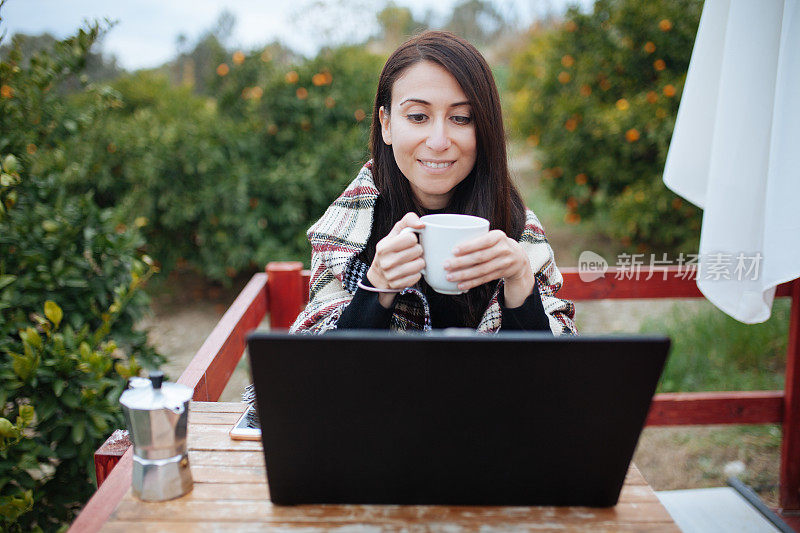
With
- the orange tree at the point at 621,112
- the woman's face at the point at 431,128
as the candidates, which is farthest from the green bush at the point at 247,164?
the woman's face at the point at 431,128

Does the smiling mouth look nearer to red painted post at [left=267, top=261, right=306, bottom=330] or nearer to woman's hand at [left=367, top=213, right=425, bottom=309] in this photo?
woman's hand at [left=367, top=213, right=425, bottom=309]

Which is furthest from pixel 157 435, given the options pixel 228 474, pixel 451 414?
pixel 451 414

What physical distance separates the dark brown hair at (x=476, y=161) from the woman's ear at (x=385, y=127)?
0.02 metres

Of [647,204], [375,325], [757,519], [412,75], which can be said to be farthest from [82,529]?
[647,204]

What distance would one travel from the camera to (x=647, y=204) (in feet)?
14.5

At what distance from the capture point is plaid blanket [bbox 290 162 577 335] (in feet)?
4.80

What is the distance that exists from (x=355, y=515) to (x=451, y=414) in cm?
23

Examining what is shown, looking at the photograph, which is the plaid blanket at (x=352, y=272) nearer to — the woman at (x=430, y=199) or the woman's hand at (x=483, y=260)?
the woman at (x=430, y=199)

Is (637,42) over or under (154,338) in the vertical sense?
over

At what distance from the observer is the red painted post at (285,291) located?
90.8 inches

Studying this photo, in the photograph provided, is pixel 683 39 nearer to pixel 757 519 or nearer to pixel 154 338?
pixel 757 519

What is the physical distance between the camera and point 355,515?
860 mm

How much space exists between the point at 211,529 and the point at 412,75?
1063 mm

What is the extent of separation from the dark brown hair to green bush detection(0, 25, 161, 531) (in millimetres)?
872
